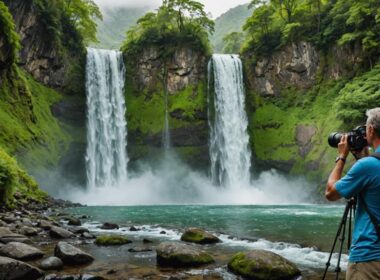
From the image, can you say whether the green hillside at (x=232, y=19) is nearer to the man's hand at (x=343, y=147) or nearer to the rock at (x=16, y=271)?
the rock at (x=16, y=271)

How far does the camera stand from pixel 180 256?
814 cm

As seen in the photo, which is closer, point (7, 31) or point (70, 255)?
point (70, 255)

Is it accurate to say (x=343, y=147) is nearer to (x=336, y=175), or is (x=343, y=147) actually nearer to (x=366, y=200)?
(x=336, y=175)

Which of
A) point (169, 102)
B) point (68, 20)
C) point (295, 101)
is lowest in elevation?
point (295, 101)

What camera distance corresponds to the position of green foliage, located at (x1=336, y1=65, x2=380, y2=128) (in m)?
26.6

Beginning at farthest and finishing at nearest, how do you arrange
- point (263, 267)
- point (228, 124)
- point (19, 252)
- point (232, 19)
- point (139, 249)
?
point (232, 19) → point (228, 124) → point (139, 249) → point (19, 252) → point (263, 267)

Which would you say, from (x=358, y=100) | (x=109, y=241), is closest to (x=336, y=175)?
(x=109, y=241)

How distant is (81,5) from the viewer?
39.8 metres

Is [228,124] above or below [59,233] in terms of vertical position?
above

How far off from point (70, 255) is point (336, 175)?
21.2 feet

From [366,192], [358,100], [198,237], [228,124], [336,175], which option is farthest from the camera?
[228,124]

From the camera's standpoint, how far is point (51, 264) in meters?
7.50

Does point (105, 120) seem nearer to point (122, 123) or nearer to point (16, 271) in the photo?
point (122, 123)

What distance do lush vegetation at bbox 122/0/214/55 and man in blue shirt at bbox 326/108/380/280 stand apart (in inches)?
1533
